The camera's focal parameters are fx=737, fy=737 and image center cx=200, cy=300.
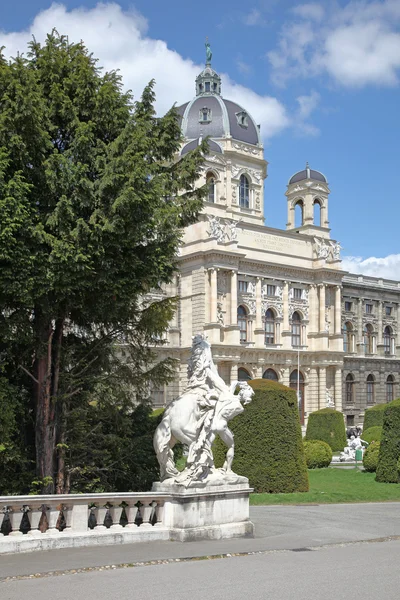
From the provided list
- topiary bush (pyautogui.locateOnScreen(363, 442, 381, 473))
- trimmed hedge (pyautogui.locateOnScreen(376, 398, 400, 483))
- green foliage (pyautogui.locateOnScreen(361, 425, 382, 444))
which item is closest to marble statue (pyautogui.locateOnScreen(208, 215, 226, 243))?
green foliage (pyautogui.locateOnScreen(361, 425, 382, 444))

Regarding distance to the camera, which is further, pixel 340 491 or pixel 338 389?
pixel 338 389

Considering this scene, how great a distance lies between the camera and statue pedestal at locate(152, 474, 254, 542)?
35.7 feet

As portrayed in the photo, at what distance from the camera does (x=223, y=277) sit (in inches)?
2100

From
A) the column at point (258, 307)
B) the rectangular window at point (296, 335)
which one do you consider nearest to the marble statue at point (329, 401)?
the rectangular window at point (296, 335)

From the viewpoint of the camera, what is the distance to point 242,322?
55656 mm

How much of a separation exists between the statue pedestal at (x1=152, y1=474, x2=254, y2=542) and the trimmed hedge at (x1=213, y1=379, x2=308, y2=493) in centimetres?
955

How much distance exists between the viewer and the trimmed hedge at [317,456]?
102 ft

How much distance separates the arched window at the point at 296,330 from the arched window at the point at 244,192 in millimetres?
10802

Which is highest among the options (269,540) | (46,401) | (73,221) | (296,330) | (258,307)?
(258,307)

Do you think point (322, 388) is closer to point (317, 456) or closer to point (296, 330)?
point (296, 330)

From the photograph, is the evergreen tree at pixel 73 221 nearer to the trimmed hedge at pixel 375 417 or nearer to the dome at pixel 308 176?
the trimmed hedge at pixel 375 417

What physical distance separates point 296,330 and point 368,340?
39.1ft

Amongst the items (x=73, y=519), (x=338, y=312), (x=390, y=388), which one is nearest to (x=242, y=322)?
(x=338, y=312)

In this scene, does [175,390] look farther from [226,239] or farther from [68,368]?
[68,368]
